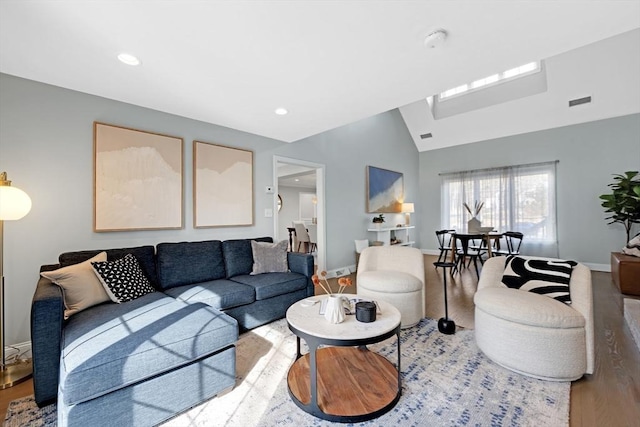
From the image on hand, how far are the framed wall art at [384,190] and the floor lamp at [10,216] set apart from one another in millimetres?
5052

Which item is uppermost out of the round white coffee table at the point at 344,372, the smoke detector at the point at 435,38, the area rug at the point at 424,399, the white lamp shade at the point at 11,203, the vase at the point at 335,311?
the smoke detector at the point at 435,38

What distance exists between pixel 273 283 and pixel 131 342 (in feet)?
4.87

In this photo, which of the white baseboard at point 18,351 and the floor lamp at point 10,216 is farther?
the white baseboard at point 18,351

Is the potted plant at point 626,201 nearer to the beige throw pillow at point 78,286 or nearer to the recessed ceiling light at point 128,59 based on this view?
the recessed ceiling light at point 128,59

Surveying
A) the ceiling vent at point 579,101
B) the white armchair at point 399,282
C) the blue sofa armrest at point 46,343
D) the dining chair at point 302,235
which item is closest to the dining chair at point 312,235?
the dining chair at point 302,235

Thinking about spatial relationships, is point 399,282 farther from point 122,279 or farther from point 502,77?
point 502,77

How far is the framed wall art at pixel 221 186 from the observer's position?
10.9 ft

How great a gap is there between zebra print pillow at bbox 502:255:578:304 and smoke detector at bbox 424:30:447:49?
74.6 inches

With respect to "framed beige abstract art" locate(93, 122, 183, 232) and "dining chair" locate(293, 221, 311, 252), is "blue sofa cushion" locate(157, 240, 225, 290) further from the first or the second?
"dining chair" locate(293, 221, 311, 252)

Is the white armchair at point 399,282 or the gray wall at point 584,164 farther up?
the gray wall at point 584,164

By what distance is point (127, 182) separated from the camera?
2.78 m

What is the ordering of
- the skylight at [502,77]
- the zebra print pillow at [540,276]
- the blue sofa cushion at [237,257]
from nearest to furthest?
the zebra print pillow at [540,276] < the blue sofa cushion at [237,257] < the skylight at [502,77]

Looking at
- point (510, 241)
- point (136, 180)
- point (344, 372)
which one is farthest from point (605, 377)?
point (136, 180)

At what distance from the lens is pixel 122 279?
7.39ft
